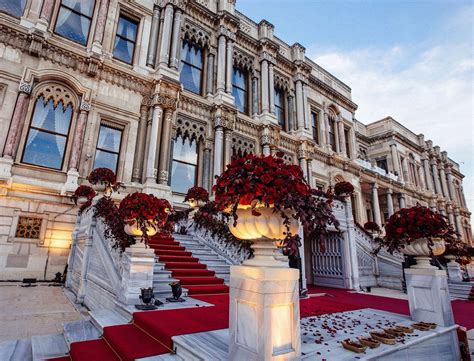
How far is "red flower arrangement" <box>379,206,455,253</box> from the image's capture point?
163 inches

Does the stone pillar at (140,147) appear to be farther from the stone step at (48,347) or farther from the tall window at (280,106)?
the tall window at (280,106)

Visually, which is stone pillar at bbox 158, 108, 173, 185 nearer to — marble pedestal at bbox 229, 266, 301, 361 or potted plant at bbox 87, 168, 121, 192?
potted plant at bbox 87, 168, 121, 192

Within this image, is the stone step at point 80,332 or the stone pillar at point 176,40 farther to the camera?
the stone pillar at point 176,40

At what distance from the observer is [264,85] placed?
53.3 ft

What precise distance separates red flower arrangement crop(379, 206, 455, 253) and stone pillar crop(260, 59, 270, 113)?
40.1ft

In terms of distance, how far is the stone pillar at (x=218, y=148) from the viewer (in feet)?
42.0

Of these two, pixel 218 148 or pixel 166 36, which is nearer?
pixel 166 36

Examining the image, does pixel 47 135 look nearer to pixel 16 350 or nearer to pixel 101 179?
pixel 101 179

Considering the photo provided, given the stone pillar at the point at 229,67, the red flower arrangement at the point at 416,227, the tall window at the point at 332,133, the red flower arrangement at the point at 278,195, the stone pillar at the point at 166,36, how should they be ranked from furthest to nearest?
the tall window at the point at 332,133 < the stone pillar at the point at 229,67 < the stone pillar at the point at 166,36 < the red flower arrangement at the point at 416,227 < the red flower arrangement at the point at 278,195

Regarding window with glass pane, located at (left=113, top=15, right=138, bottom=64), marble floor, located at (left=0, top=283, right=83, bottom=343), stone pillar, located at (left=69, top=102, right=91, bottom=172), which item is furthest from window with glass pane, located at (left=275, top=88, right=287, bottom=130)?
marble floor, located at (left=0, top=283, right=83, bottom=343)

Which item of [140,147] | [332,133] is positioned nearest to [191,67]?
[140,147]

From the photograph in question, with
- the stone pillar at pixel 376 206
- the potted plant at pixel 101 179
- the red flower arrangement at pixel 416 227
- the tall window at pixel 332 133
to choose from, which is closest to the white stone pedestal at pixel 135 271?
the potted plant at pixel 101 179

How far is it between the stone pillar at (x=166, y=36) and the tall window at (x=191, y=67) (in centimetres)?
128

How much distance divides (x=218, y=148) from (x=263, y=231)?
1088cm
